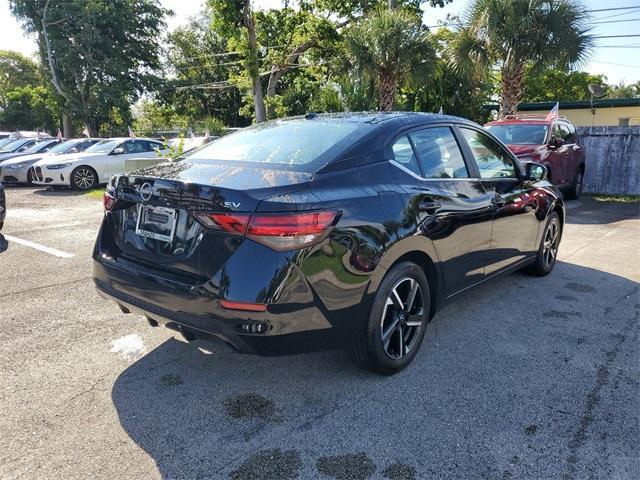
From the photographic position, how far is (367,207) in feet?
9.32

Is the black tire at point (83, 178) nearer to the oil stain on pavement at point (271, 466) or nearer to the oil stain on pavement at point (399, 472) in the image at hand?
Result: the oil stain on pavement at point (271, 466)

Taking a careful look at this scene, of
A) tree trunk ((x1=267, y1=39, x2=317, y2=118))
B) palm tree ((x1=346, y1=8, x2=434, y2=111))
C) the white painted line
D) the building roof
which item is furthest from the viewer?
tree trunk ((x1=267, y1=39, x2=317, y2=118))

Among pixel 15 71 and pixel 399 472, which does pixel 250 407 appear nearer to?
pixel 399 472

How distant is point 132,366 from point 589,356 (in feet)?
10.4

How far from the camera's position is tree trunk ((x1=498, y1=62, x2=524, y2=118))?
579 inches

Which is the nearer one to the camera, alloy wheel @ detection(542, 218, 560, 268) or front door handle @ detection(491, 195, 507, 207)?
front door handle @ detection(491, 195, 507, 207)

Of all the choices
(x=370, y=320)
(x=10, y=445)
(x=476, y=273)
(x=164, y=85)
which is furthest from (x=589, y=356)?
(x=164, y=85)

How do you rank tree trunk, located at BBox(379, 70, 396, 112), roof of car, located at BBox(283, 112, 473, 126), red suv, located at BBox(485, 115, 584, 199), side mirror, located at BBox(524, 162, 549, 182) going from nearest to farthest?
1. roof of car, located at BBox(283, 112, 473, 126)
2. side mirror, located at BBox(524, 162, 549, 182)
3. red suv, located at BBox(485, 115, 584, 199)
4. tree trunk, located at BBox(379, 70, 396, 112)

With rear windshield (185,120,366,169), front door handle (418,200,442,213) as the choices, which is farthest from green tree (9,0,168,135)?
front door handle (418,200,442,213)

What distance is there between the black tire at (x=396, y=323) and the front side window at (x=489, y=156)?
1.29 meters

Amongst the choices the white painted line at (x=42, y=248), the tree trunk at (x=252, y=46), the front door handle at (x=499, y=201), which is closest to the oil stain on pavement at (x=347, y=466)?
the front door handle at (x=499, y=201)

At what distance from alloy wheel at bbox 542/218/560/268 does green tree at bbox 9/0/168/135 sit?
31.6 meters

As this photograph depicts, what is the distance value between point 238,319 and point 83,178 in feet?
40.5

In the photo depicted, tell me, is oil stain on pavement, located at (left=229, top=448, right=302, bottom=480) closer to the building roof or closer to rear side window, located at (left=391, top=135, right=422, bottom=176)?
rear side window, located at (left=391, top=135, right=422, bottom=176)
